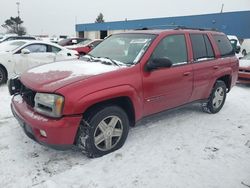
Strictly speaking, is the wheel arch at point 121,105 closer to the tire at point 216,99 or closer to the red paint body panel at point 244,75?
the tire at point 216,99

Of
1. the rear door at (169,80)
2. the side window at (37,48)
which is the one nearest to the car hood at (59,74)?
the rear door at (169,80)

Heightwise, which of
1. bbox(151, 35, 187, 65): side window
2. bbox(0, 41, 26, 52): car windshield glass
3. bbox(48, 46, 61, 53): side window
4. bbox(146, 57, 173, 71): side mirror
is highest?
bbox(151, 35, 187, 65): side window

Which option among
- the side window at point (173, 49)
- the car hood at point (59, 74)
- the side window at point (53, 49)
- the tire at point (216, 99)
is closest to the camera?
the car hood at point (59, 74)

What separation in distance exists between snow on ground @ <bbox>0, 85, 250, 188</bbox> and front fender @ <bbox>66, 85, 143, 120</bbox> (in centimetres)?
67

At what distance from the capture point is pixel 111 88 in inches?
149

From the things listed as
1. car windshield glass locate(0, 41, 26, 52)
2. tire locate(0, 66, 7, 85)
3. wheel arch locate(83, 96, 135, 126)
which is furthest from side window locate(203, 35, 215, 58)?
car windshield glass locate(0, 41, 26, 52)

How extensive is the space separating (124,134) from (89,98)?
0.93m

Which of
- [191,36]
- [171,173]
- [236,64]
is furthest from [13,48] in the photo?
[171,173]

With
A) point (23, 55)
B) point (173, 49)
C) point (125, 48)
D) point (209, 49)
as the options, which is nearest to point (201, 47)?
point (209, 49)

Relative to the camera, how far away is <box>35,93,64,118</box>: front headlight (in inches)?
134

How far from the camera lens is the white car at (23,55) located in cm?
833

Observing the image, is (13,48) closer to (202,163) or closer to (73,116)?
(73,116)

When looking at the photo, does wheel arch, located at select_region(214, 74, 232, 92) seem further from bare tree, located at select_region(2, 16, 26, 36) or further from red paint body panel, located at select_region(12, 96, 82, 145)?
bare tree, located at select_region(2, 16, 26, 36)

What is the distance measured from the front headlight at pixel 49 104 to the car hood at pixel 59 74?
84 mm
